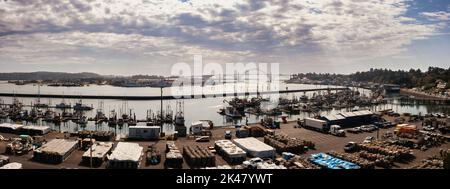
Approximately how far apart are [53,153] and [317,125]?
51.5 feet

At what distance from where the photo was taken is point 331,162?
47.8 ft

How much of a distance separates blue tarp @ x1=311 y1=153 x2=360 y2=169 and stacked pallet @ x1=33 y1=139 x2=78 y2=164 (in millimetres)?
10606

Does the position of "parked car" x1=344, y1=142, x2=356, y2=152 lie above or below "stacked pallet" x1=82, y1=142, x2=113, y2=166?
below

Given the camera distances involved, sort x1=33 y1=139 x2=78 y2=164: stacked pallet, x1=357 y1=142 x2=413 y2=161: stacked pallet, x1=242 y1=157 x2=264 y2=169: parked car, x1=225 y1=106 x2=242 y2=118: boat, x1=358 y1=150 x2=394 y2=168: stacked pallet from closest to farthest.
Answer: x1=242 y1=157 x2=264 y2=169: parked car
x1=33 y1=139 x2=78 y2=164: stacked pallet
x1=358 y1=150 x2=394 y2=168: stacked pallet
x1=357 y1=142 x2=413 y2=161: stacked pallet
x1=225 y1=106 x2=242 y2=118: boat

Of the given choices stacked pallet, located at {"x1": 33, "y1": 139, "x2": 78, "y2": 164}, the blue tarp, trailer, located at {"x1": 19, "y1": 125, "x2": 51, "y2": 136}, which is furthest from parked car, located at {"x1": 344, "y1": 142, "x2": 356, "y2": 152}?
trailer, located at {"x1": 19, "y1": 125, "x2": 51, "y2": 136}

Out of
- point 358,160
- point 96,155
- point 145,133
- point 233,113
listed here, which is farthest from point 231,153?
point 233,113

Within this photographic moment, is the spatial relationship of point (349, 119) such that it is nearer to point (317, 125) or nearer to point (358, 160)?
point (317, 125)

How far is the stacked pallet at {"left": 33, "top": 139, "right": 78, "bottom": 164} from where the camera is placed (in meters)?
14.5

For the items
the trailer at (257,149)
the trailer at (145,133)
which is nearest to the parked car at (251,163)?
the trailer at (257,149)

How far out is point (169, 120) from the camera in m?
36.9

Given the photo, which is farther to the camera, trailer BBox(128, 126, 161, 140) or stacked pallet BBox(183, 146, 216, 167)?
trailer BBox(128, 126, 161, 140)

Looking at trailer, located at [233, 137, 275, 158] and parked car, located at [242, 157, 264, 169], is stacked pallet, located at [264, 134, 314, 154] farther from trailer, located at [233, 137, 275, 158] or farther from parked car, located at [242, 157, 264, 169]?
parked car, located at [242, 157, 264, 169]

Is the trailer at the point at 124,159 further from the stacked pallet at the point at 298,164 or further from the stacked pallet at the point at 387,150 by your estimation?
the stacked pallet at the point at 387,150
